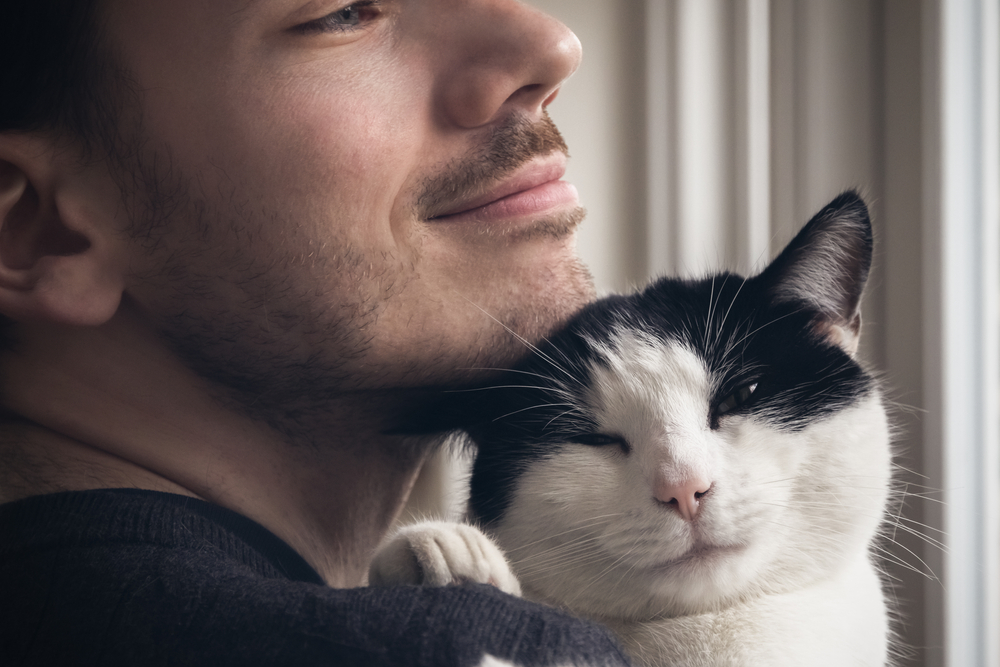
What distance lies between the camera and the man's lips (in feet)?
2.43

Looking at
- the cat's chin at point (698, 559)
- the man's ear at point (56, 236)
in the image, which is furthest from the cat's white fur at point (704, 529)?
the man's ear at point (56, 236)

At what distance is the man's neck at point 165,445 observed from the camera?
25.8 inches

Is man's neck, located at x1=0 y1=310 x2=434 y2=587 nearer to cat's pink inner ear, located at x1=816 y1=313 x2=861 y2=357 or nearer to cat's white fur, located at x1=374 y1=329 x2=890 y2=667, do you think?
cat's white fur, located at x1=374 y1=329 x2=890 y2=667

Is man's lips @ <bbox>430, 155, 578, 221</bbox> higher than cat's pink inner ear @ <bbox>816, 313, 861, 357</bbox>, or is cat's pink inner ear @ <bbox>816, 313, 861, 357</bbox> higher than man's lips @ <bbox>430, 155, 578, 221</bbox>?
man's lips @ <bbox>430, 155, 578, 221</bbox>

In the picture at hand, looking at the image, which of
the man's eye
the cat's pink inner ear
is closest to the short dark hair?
the man's eye

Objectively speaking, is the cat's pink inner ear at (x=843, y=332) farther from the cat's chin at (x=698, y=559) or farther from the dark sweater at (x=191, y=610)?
the dark sweater at (x=191, y=610)

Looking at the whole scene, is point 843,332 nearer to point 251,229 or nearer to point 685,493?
point 685,493

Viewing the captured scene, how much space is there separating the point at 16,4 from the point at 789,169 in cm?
94

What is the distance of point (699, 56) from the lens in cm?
92

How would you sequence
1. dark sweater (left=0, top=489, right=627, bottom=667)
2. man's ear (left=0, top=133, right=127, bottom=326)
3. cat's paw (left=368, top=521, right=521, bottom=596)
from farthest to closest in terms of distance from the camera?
1. man's ear (left=0, top=133, right=127, bottom=326)
2. cat's paw (left=368, top=521, right=521, bottom=596)
3. dark sweater (left=0, top=489, right=627, bottom=667)

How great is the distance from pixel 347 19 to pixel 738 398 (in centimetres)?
57

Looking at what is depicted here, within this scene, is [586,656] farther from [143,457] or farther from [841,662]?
[143,457]

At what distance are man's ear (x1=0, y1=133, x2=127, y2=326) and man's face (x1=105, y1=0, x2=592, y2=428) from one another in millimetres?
29

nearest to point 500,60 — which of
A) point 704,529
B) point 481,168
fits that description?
point 481,168
